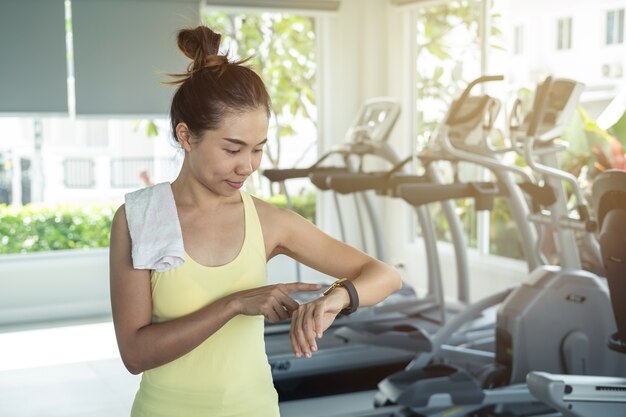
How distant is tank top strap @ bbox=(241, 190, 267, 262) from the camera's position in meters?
1.23

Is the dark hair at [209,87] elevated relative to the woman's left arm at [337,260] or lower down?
elevated

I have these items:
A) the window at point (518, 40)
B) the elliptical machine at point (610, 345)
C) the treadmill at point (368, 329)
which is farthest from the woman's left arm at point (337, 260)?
the window at point (518, 40)

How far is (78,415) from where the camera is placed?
3.80 m

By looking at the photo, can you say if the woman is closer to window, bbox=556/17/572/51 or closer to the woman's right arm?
the woman's right arm

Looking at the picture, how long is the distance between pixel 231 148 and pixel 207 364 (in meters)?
0.31

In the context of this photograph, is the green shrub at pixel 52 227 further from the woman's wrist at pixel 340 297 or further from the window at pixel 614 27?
Result: the woman's wrist at pixel 340 297

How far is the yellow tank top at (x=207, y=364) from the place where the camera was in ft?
3.87

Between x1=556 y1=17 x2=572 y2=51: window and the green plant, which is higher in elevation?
x1=556 y1=17 x2=572 y2=51: window

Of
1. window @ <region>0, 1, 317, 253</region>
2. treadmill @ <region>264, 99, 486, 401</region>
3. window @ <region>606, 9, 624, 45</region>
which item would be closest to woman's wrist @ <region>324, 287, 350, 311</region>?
treadmill @ <region>264, 99, 486, 401</region>

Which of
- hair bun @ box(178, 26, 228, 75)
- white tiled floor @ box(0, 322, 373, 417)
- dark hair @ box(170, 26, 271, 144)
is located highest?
hair bun @ box(178, 26, 228, 75)

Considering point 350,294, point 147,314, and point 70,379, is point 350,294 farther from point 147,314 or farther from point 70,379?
point 70,379

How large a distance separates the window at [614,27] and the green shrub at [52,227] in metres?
3.73

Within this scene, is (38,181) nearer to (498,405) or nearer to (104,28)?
(104,28)

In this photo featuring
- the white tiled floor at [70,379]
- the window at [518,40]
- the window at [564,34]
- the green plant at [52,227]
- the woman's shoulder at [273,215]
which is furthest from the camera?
the green plant at [52,227]
